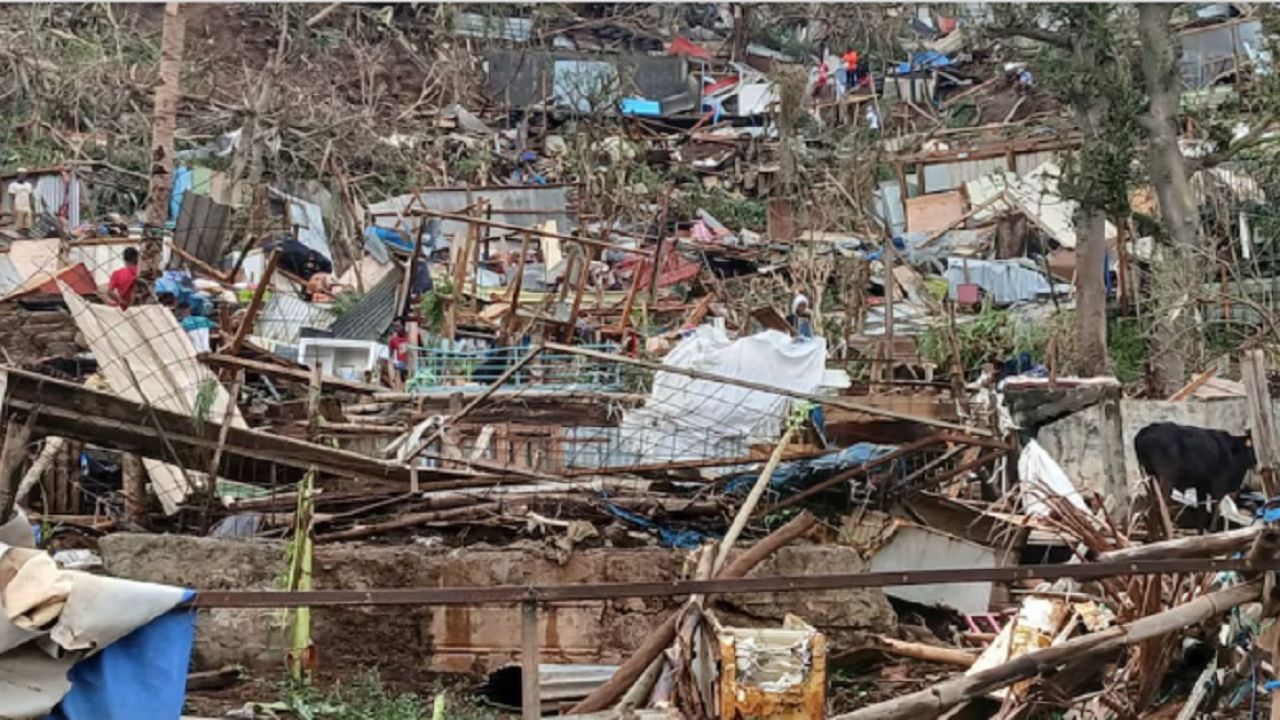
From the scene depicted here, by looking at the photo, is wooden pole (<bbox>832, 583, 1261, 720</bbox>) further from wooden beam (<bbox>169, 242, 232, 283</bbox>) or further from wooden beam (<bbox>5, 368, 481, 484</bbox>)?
wooden beam (<bbox>169, 242, 232, 283</bbox>)

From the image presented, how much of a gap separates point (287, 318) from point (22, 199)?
569cm

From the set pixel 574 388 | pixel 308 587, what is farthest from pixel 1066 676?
pixel 574 388

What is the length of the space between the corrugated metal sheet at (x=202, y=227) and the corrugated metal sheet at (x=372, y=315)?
330 centimetres

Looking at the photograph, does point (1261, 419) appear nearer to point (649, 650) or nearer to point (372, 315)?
point (649, 650)

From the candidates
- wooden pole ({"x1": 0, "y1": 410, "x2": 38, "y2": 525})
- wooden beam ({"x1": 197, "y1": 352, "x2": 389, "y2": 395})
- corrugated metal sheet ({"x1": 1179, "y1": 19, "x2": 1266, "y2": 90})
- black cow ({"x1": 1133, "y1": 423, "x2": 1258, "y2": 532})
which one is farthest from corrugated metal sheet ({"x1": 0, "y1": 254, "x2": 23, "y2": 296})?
corrugated metal sheet ({"x1": 1179, "y1": 19, "x2": 1266, "y2": 90})

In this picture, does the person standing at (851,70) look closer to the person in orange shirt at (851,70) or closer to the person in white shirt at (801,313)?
the person in orange shirt at (851,70)

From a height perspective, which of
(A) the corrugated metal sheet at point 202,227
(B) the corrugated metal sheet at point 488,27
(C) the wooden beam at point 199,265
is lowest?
(C) the wooden beam at point 199,265

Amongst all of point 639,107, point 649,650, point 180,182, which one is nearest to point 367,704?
point 649,650

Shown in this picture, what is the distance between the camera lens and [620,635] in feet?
26.1

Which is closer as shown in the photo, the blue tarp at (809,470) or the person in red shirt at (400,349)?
the blue tarp at (809,470)

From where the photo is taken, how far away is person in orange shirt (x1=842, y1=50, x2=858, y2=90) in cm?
3241

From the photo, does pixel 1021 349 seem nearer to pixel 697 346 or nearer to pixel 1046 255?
pixel 1046 255

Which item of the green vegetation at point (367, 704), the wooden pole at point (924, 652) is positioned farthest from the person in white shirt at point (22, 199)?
the wooden pole at point (924, 652)

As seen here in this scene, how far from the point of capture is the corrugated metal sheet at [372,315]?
15359mm
